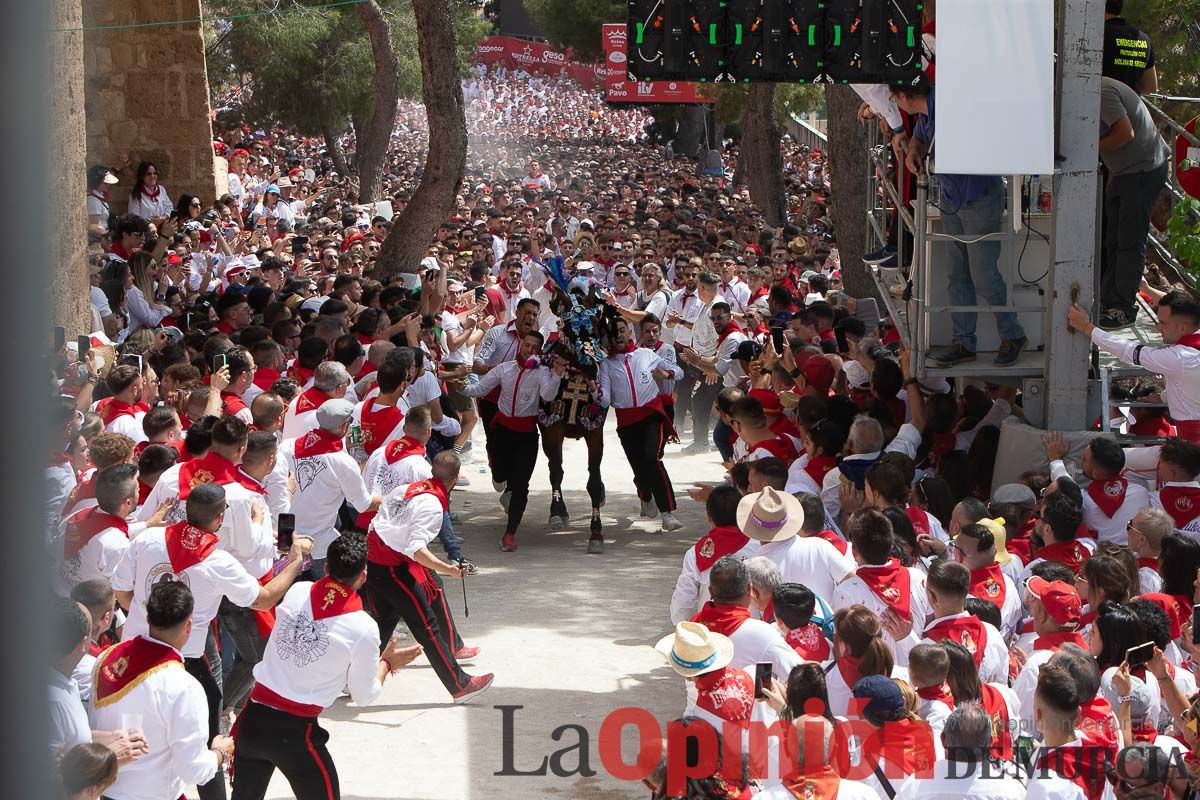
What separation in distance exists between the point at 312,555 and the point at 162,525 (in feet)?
4.35

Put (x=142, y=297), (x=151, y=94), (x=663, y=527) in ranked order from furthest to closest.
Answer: (x=151, y=94) → (x=142, y=297) → (x=663, y=527)

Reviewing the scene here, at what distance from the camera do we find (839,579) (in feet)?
19.6

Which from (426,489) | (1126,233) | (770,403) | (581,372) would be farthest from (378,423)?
(1126,233)

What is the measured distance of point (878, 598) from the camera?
17.8 ft

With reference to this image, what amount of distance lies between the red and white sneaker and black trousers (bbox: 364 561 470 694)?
0.04 metres

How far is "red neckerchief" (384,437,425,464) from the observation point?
7.45 metres

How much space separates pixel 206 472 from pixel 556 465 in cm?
452

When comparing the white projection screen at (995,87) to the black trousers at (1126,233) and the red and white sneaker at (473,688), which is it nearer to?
the black trousers at (1126,233)

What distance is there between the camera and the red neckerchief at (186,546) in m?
5.49

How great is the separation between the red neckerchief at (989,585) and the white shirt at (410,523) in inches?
99.1

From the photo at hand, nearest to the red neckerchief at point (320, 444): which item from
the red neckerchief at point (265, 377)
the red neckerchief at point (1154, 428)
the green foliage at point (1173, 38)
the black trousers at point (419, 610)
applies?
the black trousers at point (419, 610)

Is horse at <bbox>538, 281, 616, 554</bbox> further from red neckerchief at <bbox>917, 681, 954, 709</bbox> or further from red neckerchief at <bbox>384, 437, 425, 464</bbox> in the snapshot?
red neckerchief at <bbox>917, 681, 954, 709</bbox>

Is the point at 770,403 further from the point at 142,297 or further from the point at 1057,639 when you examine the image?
the point at 142,297

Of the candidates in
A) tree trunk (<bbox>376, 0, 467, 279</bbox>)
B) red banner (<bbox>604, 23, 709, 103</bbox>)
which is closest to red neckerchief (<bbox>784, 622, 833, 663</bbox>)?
tree trunk (<bbox>376, 0, 467, 279</bbox>)
